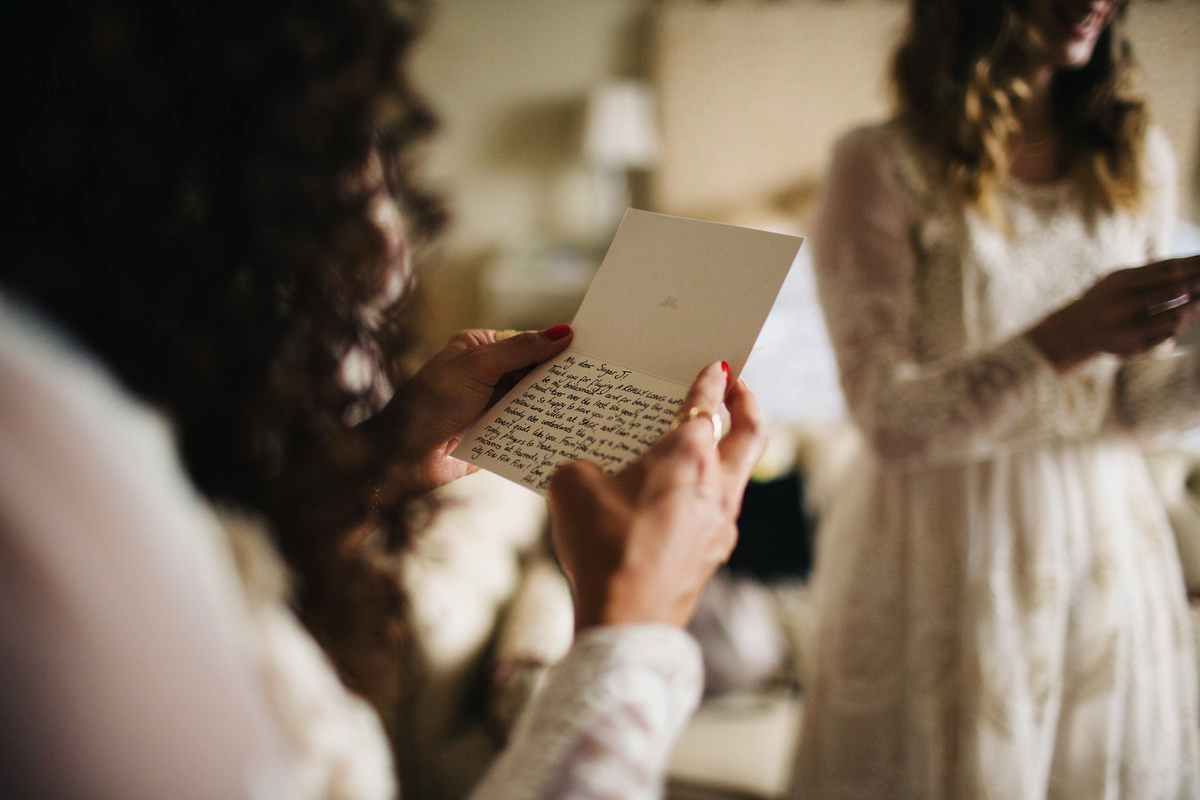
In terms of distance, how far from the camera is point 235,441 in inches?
15.6

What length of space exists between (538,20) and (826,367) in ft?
5.83

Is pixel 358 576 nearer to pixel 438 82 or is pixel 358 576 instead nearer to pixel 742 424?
pixel 742 424

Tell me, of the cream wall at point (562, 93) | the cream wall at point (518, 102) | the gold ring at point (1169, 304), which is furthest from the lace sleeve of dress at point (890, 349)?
the cream wall at point (518, 102)

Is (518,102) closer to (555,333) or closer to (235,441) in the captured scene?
(555,333)

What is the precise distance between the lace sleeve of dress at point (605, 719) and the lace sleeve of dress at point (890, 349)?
0.56 m

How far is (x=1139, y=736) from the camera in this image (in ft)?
2.85

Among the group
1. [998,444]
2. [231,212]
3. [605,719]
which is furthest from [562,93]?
[605,719]

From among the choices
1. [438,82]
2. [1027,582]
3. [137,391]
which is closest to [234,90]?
[137,391]

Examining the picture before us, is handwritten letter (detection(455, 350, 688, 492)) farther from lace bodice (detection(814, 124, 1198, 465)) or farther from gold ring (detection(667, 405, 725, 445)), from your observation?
lace bodice (detection(814, 124, 1198, 465))

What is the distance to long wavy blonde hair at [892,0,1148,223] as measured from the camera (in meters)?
0.87

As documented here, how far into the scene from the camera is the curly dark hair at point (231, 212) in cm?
31

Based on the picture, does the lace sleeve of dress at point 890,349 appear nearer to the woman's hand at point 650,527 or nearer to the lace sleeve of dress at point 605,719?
the woman's hand at point 650,527

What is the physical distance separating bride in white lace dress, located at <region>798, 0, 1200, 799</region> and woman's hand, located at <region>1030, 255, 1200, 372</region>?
4 centimetres

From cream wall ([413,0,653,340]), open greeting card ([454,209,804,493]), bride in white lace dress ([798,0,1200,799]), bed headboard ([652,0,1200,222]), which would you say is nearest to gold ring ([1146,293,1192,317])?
bride in white lace dress ([798,0,1200,799])
